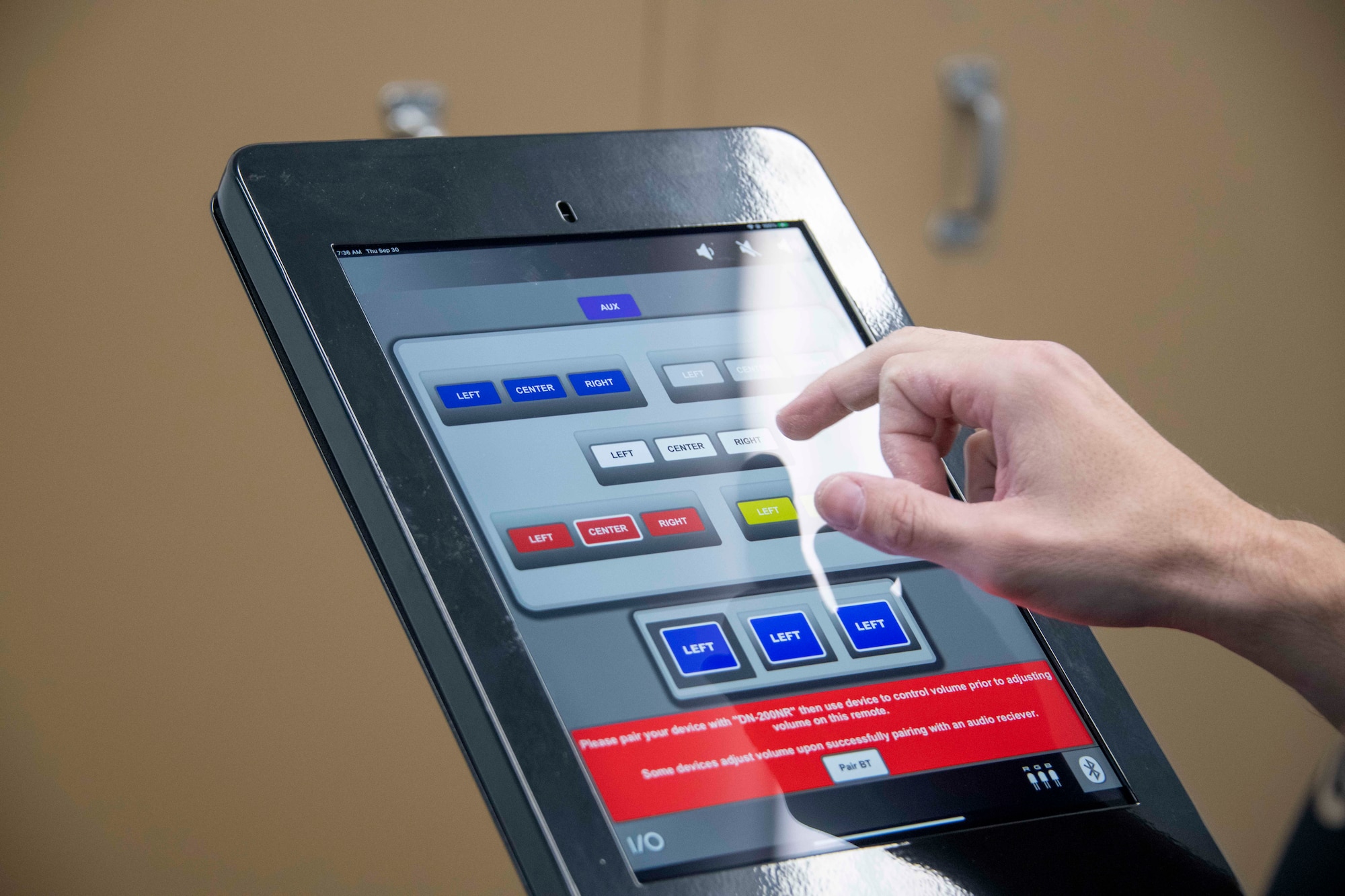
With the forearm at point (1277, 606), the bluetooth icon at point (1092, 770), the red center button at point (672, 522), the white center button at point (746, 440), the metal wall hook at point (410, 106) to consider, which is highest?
the metal wall hook at point (410, 106)

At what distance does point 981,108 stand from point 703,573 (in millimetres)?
1101

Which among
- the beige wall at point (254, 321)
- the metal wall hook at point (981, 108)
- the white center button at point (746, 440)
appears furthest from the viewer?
the metal wall hook at point (981, 108)

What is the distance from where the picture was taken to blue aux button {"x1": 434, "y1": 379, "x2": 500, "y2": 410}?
1.53ft

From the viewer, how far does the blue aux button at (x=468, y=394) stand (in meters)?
0.47

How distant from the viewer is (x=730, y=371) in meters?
0.52

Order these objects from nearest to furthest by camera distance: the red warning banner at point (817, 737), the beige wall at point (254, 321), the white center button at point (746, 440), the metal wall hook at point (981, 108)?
the red warning banner at point (817, 737)
the white center button at point (746, 440)
the beige wall at point (254, 321)
the metal wall hook at point (981, 108)

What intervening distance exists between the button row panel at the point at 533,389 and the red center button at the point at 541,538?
0.05m

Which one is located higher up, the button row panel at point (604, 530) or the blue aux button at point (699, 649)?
the button row panel at point (604, 530)

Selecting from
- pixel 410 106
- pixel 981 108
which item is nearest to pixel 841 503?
pixel 410 106

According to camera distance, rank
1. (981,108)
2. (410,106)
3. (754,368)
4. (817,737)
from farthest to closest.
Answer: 1. (981,108)
2. (410,106)
3. (754,368)
4. (817,737)

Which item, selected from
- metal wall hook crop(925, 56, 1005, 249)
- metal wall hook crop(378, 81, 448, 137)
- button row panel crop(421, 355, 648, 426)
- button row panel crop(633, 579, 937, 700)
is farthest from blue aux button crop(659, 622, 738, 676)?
metal wall hook crop(925, 56, 1005, 249)

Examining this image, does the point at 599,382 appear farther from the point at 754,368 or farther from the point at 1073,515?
the point at 1073,515

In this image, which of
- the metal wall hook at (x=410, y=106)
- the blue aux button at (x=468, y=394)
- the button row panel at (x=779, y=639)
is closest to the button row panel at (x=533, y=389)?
the blue aux button at (x=468, y=394)

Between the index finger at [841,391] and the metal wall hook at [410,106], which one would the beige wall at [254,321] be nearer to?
the metal wall hook at [410,106]
